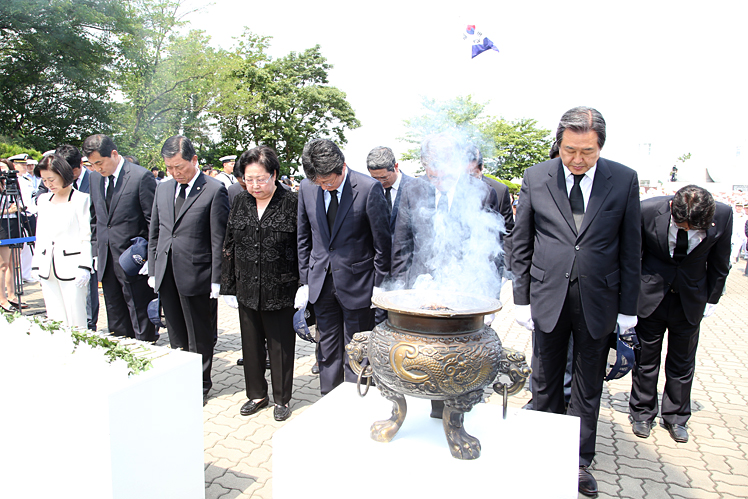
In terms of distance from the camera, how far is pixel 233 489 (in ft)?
10.1

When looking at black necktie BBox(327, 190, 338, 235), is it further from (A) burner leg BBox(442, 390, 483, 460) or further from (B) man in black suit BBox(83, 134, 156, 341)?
(B) man in black suit BBox(83, 134, 156, 341)

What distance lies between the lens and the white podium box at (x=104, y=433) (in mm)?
2244

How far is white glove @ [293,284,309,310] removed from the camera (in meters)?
3.79

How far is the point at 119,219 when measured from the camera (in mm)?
4746

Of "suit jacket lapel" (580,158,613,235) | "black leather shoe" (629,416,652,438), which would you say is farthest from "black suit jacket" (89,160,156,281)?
"black leather shoe" (629,416,652,438)

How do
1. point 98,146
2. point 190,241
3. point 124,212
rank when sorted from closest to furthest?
point 190,241, point 98,146, point 124,212

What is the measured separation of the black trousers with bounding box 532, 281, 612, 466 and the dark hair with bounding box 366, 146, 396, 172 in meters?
2.77

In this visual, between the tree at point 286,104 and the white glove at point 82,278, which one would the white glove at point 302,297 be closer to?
the white glove at point 82,278

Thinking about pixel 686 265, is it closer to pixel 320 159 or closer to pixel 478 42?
pixel 478 42

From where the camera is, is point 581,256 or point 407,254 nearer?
point 581,256

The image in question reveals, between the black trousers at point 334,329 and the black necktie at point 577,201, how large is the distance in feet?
5.51

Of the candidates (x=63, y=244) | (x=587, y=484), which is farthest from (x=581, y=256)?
(x=63, y=244)

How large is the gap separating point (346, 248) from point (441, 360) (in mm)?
1678

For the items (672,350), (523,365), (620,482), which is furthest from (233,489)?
(672,350)
